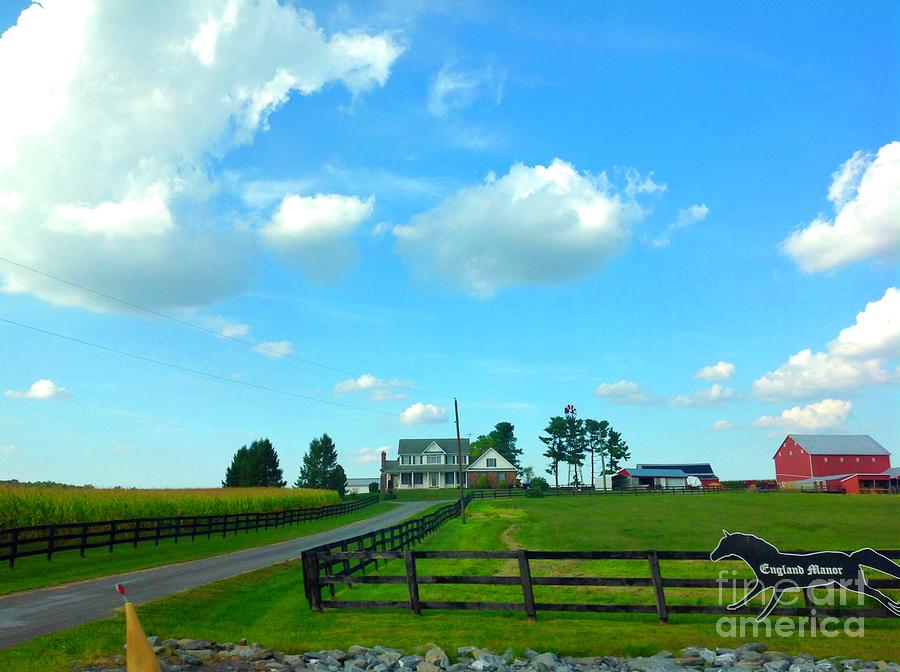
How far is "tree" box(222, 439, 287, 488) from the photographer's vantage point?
95.4m

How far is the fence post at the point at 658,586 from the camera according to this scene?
13.8 meters

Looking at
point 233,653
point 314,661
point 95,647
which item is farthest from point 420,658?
point 95,647

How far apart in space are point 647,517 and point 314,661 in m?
40.8

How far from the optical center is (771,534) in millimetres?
35156

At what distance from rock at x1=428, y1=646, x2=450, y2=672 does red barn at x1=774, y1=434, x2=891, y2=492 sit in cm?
10559

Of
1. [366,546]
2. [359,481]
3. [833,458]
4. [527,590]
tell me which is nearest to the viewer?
[527,590]

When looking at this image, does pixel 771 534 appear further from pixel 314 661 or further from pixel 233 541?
pixel 314 661

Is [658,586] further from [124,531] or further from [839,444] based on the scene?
[839,444]

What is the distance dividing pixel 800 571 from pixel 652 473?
420 feet

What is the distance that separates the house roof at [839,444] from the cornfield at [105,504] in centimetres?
8842

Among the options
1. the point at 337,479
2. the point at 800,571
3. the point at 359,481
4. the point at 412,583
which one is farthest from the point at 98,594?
the point at 359,481

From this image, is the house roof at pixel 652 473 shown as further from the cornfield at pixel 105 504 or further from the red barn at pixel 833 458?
the cornfield at pixel 105 504

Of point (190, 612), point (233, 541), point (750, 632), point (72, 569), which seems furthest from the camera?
point (233, 541)

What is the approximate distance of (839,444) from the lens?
112 meters
